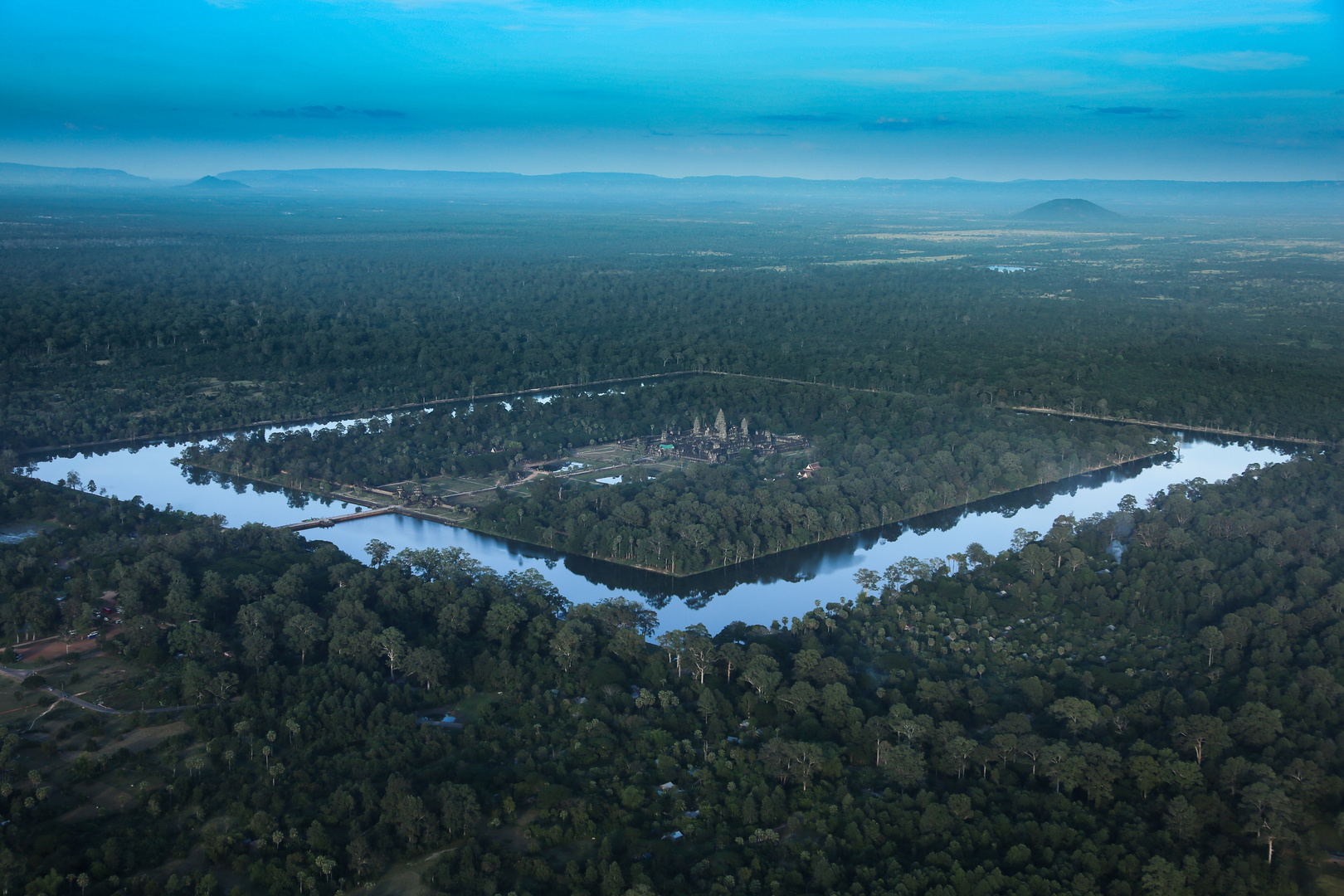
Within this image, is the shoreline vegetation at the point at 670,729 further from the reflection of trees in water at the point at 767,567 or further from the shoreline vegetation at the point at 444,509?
the shoreline vegetation at the point at 444,509

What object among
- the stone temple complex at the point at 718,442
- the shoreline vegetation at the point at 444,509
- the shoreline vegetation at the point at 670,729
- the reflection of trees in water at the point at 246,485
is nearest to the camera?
the shoreline vegetation at the point at 670,729

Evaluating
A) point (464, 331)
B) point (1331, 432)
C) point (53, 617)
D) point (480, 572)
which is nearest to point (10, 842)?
point (53, 617)

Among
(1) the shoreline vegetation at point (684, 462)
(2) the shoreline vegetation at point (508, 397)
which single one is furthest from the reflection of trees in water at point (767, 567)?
(2) the shoreline vegetation at point (508, 397)

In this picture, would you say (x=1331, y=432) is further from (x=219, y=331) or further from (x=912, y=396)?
(x=219, y=331)

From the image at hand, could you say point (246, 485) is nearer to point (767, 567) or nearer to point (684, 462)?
point (684, 462)

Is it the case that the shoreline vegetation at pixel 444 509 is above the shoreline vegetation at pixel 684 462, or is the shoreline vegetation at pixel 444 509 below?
below

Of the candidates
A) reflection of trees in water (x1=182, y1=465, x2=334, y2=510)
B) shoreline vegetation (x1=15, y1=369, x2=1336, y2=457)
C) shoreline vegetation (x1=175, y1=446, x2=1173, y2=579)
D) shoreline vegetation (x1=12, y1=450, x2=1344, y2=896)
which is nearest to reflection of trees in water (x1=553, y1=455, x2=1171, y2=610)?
shoreline vegetation (x1=175, y1=446, x2=1173, y2=579)

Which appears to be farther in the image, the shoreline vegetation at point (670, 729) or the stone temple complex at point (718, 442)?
the stone temple complex at point (718, 442)

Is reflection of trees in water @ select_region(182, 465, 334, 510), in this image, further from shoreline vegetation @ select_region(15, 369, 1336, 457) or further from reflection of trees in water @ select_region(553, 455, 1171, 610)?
reflection of trees in water @ select_region(553, 455, 1171, 610)
